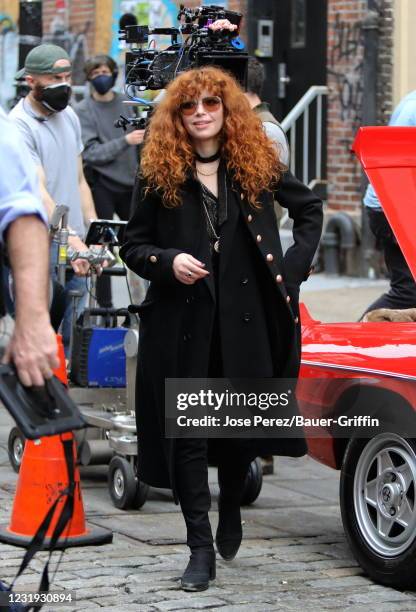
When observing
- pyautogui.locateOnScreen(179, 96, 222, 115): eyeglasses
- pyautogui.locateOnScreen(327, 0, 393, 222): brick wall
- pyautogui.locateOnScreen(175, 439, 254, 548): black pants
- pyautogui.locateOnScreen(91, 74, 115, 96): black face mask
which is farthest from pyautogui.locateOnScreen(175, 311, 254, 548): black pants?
pyautogui.locateOnScreen(327, 0, 393, 222): brick wall

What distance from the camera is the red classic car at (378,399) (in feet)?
17.7

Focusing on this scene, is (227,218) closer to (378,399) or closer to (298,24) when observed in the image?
(378,399)

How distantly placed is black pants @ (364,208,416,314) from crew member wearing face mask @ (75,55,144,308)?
116 inches

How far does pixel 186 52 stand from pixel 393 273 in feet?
6.97

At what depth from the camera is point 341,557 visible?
235 inches

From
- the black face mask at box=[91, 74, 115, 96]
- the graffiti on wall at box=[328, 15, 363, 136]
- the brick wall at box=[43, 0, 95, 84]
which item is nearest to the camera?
the black face mask at box=[91, 74, 115, 96]

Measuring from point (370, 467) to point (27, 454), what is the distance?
142 cm

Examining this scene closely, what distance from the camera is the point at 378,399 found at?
5.52 meters

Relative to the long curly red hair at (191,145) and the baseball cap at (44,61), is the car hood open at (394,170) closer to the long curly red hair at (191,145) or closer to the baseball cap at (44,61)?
the long curly red hair at (191,145)

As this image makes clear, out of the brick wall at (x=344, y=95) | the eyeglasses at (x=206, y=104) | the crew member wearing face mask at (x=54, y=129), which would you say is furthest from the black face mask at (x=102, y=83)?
the eyeglasses at (x=206, y=104)

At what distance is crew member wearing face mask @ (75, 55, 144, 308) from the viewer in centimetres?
1066

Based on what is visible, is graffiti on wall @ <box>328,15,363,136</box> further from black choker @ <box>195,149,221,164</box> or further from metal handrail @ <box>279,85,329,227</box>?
black choker @ <box>195,149,221,164</box>

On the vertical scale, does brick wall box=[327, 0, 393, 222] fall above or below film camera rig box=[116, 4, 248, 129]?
below

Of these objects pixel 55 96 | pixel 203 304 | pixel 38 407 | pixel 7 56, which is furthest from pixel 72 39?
pixel 38 407
